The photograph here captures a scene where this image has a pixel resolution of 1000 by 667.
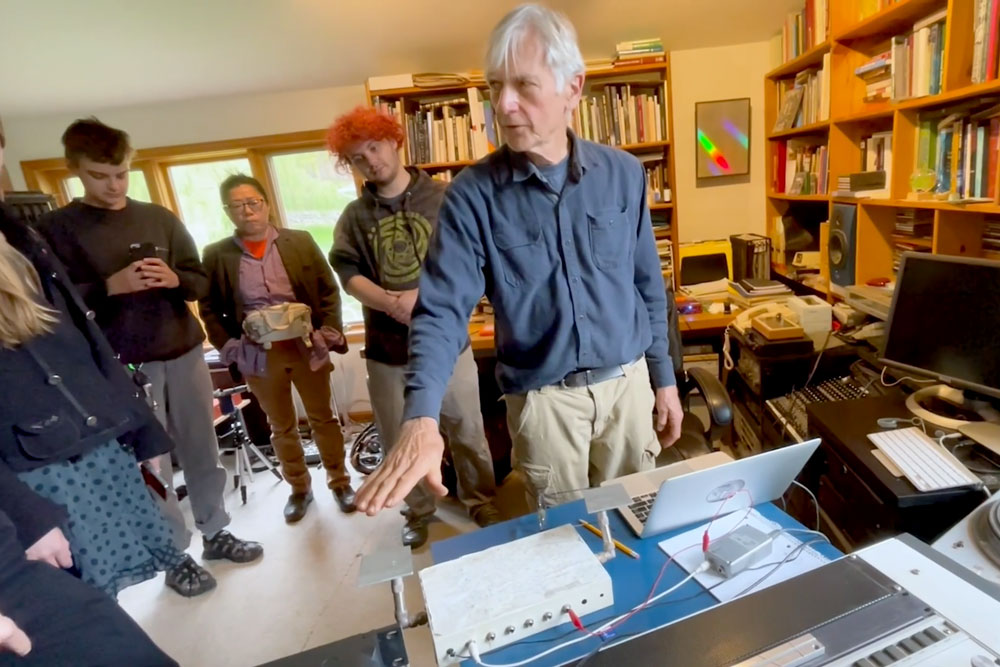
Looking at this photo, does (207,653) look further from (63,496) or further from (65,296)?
(65,296)

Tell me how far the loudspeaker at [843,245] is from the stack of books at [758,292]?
0.81 ft

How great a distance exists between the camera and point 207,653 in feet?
5.91

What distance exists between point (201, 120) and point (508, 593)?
3270 mm

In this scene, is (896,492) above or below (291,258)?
below

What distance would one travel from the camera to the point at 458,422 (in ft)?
6.88

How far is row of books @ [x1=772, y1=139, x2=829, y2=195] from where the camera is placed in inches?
91.9

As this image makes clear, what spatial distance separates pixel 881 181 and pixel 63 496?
257 centimetres

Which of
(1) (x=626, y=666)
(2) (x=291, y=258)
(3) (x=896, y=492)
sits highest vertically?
(2) (x=291, y=258)

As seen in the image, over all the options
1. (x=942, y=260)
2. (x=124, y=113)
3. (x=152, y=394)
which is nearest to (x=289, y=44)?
(x=124, y=113)

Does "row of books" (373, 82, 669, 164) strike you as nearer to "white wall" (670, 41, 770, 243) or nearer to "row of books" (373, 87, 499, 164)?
"row of books" (373, 87, 499, 164)

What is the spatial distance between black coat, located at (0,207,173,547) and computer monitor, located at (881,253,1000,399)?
198cm

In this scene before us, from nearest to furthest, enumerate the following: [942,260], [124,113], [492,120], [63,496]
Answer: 1. [63,496]
2. [942,260]
3. [492,120]
4. [124,113]

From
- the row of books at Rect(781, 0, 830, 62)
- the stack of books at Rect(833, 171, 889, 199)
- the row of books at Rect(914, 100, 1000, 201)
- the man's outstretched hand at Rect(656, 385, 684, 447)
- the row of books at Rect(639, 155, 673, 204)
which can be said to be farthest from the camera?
the row of books at Rect(639, 155, 673, 204)

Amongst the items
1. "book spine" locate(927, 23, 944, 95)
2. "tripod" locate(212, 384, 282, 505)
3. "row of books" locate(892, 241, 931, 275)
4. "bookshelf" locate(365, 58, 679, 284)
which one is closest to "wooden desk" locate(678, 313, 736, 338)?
"bookshelf" locate(365, 58, 679, 284)
